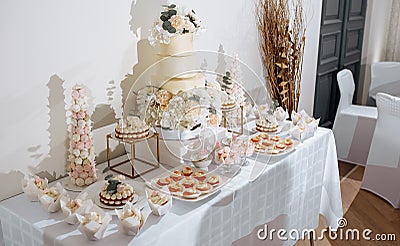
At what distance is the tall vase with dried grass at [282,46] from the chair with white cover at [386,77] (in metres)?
1.58

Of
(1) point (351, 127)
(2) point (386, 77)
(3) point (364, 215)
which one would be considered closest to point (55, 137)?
(3) point (364, 215)

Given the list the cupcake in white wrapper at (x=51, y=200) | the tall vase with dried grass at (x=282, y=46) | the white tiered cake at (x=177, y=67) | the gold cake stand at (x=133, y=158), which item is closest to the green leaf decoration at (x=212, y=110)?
the white tiered cake at (x=177, y=67)

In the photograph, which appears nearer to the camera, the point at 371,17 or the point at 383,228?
the point at 383,228

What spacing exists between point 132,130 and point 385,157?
2.13m

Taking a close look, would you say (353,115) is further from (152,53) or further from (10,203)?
(10,203)

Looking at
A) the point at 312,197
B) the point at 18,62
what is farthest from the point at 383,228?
the point at 18,62

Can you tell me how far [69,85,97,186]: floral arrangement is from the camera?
1565mm

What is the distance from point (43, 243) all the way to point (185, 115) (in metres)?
0.72

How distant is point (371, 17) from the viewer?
14.2 feet

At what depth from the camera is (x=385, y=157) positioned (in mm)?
3090

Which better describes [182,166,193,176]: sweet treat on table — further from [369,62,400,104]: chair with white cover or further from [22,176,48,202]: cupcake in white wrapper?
[369,62,400,104]: chair with white cover

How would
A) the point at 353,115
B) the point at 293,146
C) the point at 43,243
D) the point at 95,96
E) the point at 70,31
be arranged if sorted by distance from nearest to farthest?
the point at 43,243
the point at 70,31
the point at 95,96
the point at 293,146
the point at 353,115

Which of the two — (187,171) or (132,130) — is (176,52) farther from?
(187,171)

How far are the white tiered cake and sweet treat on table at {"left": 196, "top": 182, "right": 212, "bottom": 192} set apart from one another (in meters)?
0.42
